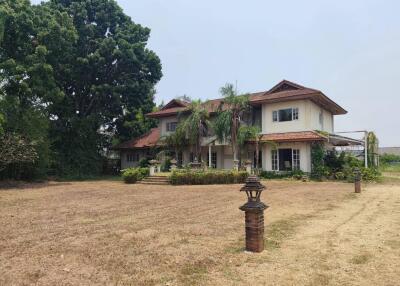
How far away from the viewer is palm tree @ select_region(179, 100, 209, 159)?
2484 centimetres

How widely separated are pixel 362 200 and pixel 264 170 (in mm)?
12040

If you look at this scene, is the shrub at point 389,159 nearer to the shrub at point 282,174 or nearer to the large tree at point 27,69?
the shrub at point 282,174

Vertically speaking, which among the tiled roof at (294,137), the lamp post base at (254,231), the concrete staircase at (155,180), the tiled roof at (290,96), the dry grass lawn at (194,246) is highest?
the tiled roof at (290,96)

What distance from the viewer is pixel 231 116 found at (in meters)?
23.5

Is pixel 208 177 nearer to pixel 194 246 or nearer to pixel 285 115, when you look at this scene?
pixel 285 115

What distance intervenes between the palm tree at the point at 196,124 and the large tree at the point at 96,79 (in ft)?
23.2

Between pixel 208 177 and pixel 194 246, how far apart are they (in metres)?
14.4

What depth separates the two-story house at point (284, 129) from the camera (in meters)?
23.1

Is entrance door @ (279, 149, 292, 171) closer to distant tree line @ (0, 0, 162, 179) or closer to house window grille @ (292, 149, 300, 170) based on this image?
house window grille @ (292, 149, 300, 170)

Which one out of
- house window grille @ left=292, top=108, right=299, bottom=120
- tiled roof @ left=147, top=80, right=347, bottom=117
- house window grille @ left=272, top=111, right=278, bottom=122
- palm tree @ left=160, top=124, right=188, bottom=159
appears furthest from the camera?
palm tree @ left=160, top=124, right=188, bottom=159

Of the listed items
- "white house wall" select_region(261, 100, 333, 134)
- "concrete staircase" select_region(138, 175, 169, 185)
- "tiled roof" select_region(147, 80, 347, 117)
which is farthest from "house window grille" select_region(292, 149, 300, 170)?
"concrete staircase" select_region(138, 175, 169, 185)

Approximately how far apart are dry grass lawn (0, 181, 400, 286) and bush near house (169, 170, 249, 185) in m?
9.52

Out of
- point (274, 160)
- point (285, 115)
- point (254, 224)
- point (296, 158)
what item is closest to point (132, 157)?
point (274, 160)

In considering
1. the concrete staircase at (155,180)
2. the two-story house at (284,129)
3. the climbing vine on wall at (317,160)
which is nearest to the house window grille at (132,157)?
the two-story house at (284,129)
